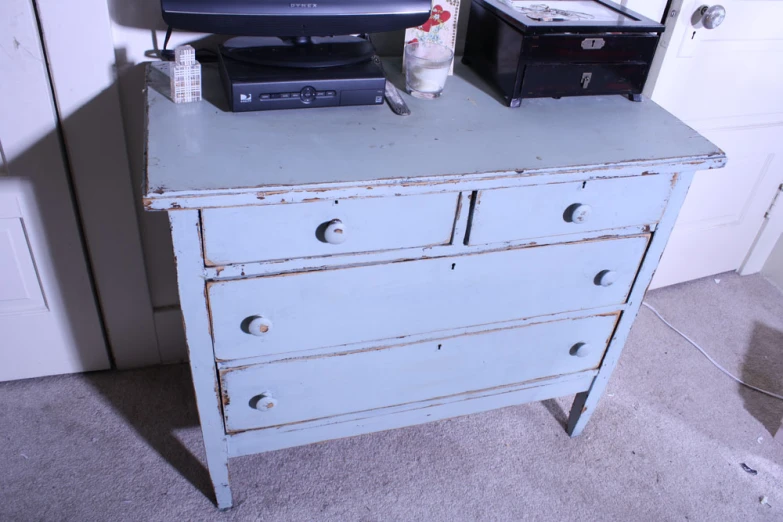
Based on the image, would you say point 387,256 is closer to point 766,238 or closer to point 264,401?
point 264,401

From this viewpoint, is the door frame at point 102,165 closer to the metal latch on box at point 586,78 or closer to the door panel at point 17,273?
the door panel at point 17,273

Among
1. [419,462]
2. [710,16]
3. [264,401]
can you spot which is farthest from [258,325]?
[710,16]

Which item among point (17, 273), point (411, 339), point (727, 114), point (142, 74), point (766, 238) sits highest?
point (142, 74)

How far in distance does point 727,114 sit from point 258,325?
1562 mm

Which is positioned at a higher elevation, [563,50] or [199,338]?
[563,50]

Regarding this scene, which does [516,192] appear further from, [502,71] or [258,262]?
[258,262]

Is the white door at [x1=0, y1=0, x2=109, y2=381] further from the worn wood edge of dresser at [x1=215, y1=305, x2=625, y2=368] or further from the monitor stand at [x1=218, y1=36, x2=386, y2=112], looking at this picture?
the worn wood edge of dresser at [x1=215, y1=305, x2=625, y2=368]

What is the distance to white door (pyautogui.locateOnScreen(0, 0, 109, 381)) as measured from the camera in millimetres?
1256

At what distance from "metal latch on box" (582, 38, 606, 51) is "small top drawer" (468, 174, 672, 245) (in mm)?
289

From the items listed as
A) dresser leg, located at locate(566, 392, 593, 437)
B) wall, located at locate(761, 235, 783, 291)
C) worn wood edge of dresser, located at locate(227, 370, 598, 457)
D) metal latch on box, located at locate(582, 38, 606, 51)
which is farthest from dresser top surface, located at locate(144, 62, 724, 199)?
wall, located at locate(761, 235, 783, 291)

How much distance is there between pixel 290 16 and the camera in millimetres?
1107

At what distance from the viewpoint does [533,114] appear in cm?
124

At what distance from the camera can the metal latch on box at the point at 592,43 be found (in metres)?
1.22

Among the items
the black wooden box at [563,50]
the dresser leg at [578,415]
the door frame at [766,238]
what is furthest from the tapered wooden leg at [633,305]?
the door frame at [766,238]
